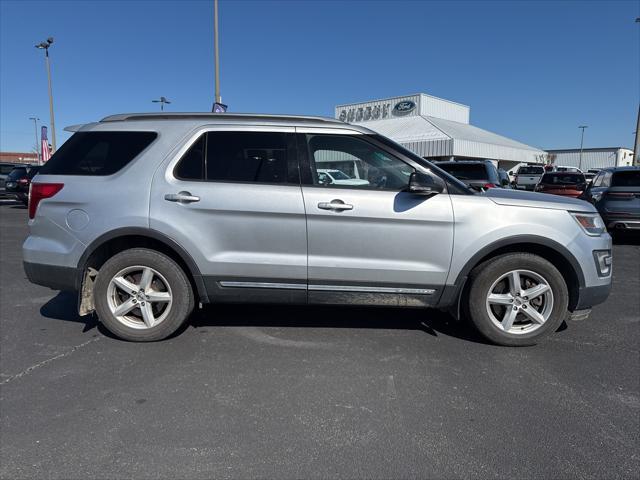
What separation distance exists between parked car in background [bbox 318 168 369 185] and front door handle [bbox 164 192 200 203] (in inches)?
42.0

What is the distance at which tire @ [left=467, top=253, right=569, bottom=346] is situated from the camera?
371 centimetres

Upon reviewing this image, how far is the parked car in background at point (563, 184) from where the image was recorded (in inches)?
544

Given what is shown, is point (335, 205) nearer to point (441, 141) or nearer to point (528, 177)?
point (528, 177)

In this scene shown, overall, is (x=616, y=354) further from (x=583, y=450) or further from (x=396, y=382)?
(x=396, y=382)

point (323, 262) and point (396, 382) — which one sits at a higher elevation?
point (323, 262)

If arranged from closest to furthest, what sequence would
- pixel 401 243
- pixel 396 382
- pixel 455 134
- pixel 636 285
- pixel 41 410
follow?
pixel 41 410 < pixel 396 382 < pixel 401 243 < pixel 636 285 < pixel 455 134

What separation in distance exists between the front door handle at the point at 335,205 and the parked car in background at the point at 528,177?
84.7 feet

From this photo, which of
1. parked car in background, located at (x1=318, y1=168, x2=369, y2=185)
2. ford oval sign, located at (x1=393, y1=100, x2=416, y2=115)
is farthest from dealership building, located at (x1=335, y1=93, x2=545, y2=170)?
parked car in background, located at (x1=318, y1=168, x2=369, y2=185)

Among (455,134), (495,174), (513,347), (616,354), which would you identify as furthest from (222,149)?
(455,134)

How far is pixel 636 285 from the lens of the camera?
6.11 meters

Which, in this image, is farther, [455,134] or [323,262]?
[455,134]

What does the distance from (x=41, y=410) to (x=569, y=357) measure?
4.02m

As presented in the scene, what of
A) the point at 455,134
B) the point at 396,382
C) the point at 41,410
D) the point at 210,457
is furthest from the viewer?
the point at 455,134

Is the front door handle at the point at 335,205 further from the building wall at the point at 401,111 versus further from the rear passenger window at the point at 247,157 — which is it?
the building wall at the point at 401,111
